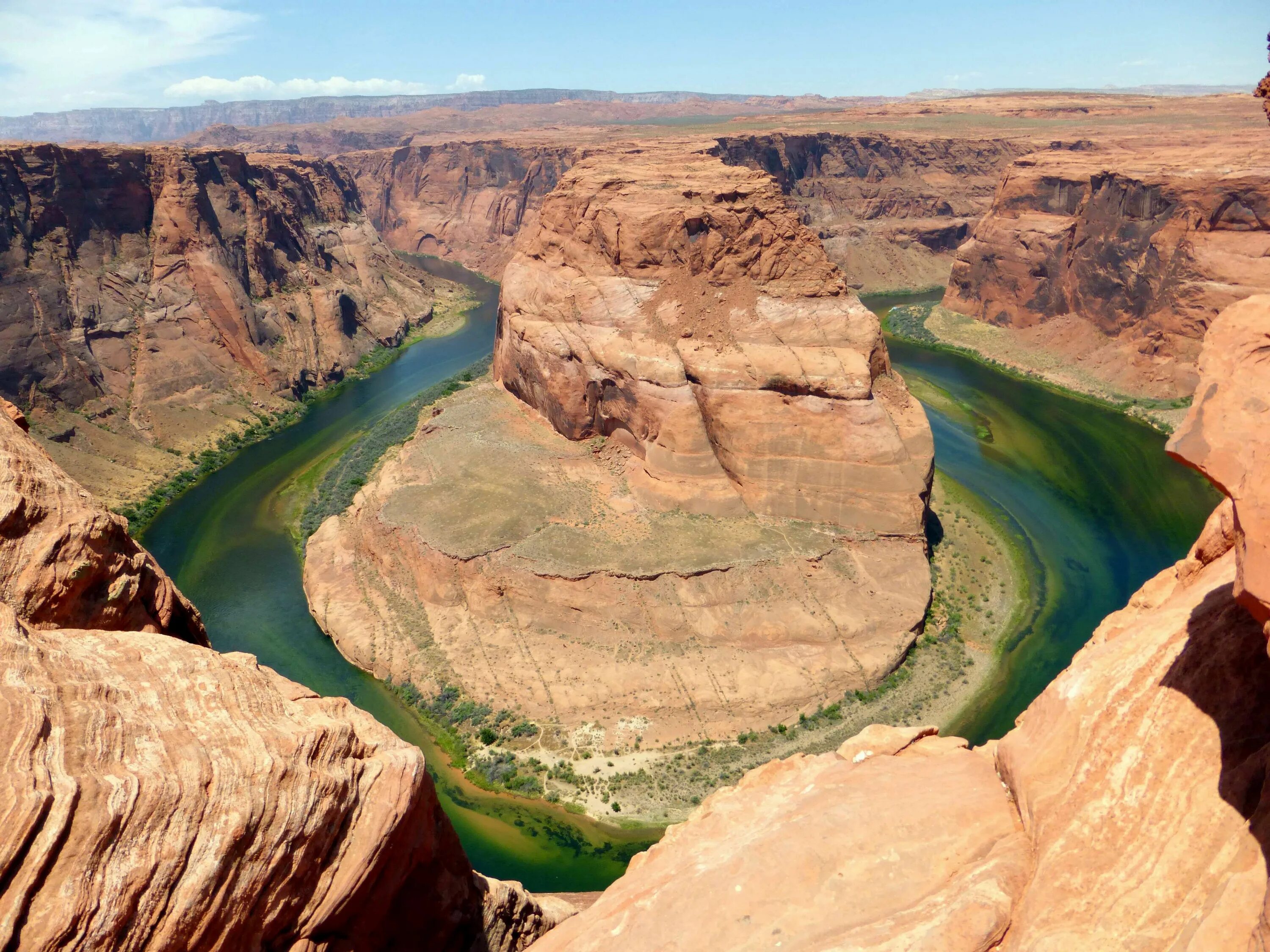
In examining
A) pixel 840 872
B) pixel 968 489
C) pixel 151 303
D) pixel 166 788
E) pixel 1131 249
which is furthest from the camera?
pixel 1131 249

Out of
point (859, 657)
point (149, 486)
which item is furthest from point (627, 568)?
point (149, 486)

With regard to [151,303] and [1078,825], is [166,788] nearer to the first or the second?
[1078,825]

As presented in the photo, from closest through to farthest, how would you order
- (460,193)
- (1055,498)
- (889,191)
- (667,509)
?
(667,509)
(1055,498)
(889,191)
(460,193)

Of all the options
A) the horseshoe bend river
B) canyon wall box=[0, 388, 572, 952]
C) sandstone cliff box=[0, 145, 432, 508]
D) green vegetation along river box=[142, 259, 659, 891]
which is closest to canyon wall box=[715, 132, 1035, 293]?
the horseshoe bend river

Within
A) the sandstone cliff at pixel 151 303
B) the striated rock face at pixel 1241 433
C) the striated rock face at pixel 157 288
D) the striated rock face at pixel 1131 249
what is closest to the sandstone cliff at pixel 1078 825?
the striated rock face at pixel 1241 433

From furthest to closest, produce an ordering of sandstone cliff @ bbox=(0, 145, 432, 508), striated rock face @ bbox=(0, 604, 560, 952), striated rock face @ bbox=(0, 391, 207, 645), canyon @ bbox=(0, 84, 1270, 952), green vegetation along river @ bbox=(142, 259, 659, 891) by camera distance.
Answer: sandstone cliff @ bbox=(0, 145, 432, 508)
green vegetation along river @ bbox=(142, 259, 659, 891)
striated rock face @ bbox=(0, 391, 207, 645)
canyon @ bbox=(0, 84, 1270, 952)
striated rock face @ bbox=(0, 604, 560, 952)

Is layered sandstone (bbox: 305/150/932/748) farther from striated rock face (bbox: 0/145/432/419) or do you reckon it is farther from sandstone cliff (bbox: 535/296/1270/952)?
striated rock face (bbox: 0/145/432/419)

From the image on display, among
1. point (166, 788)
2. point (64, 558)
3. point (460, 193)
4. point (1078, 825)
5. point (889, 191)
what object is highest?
point (460, 193)

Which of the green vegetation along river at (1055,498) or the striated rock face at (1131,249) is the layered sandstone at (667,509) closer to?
the green vegetation along river at (1055,498)

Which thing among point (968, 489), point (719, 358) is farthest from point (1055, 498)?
point (719, 358)
